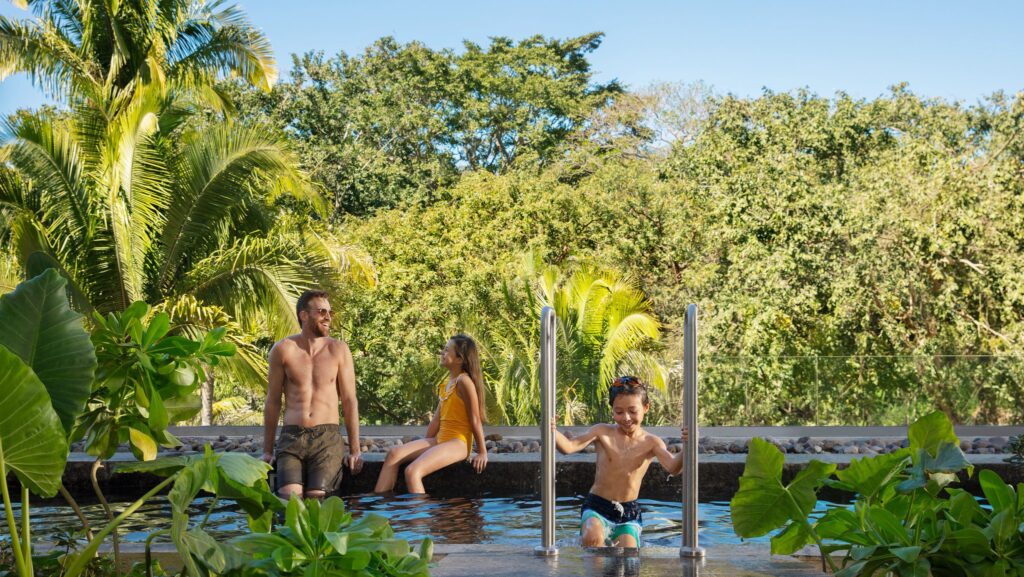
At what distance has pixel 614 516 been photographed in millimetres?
5758

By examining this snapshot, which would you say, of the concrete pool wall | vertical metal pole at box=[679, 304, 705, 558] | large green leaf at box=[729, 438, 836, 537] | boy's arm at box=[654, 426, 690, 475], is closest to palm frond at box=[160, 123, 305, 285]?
the concrete pool wall

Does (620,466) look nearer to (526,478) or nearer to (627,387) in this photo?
(627,387)

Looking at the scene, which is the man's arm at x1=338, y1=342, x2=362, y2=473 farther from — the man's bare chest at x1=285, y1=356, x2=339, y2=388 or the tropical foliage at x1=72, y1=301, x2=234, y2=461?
the tropical foliage at x1=72, y1=301, x2=234, y2=461

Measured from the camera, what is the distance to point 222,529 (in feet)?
21.1

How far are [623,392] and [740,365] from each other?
835 cm

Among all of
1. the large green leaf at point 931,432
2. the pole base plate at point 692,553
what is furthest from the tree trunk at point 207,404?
the large green leaf at point 931,432

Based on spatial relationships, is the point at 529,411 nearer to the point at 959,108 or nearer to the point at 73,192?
the point at 73,192

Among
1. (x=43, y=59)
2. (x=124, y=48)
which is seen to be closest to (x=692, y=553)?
(x=124, y=48)

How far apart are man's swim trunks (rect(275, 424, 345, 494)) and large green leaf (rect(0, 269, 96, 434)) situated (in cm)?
423

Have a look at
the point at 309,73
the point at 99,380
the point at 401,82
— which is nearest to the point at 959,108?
the point at 401,82

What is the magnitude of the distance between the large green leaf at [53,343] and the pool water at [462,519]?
4.01 meters

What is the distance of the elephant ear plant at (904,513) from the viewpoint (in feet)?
7.98

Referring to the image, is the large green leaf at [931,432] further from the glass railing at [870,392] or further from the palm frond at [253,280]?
the palm frond at [253,280]

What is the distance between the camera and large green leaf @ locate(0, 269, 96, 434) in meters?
2.38
